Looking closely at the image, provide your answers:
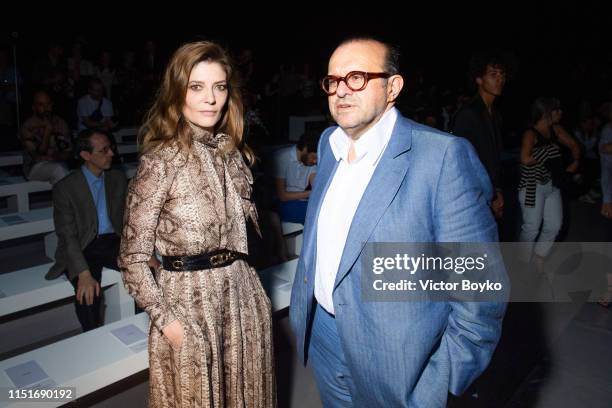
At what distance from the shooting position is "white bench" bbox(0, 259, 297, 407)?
204 cm

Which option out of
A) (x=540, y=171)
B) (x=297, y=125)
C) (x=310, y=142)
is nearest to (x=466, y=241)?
(x=540, y=171)

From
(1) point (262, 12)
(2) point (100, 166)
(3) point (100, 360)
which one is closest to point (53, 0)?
(1) point (262, 12)

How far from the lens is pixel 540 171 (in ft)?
13.3

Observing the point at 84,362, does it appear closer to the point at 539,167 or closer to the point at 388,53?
the point at 388,53

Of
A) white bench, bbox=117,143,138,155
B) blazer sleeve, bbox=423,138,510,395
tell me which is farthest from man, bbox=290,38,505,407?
white bench, bbox=117,143,138,155

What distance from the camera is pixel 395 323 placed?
146cm

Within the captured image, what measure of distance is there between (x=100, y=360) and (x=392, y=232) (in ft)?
4.95

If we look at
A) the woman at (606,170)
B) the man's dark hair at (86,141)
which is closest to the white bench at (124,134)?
the man's dark hair at (86,141)

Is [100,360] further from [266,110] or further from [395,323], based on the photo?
[266,110]

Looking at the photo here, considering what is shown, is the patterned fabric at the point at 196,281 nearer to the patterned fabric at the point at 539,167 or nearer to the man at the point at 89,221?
the man at the point at 89,221

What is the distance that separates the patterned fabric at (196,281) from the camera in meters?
1.67

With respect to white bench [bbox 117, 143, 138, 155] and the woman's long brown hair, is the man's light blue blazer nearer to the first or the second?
the woman's long brown hair

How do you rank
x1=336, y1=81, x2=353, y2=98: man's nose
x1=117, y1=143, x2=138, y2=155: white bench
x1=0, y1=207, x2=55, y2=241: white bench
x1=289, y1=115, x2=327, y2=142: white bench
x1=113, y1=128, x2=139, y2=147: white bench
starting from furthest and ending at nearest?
1. x1=289, y1=115, x2=327, y2=142: white bench
2. x1=113, y1=128, x2=139, y2=147: white bench
3. x1=117, y1=143, x2=138, y2=155: white bench
4. x1=0, y1=207, x2=55, y2=241: white bench
5. x1=336, y1=81, x2=353, y2=98: man's nose

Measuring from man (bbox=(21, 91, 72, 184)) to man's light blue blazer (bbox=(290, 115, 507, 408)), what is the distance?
4028 mm
